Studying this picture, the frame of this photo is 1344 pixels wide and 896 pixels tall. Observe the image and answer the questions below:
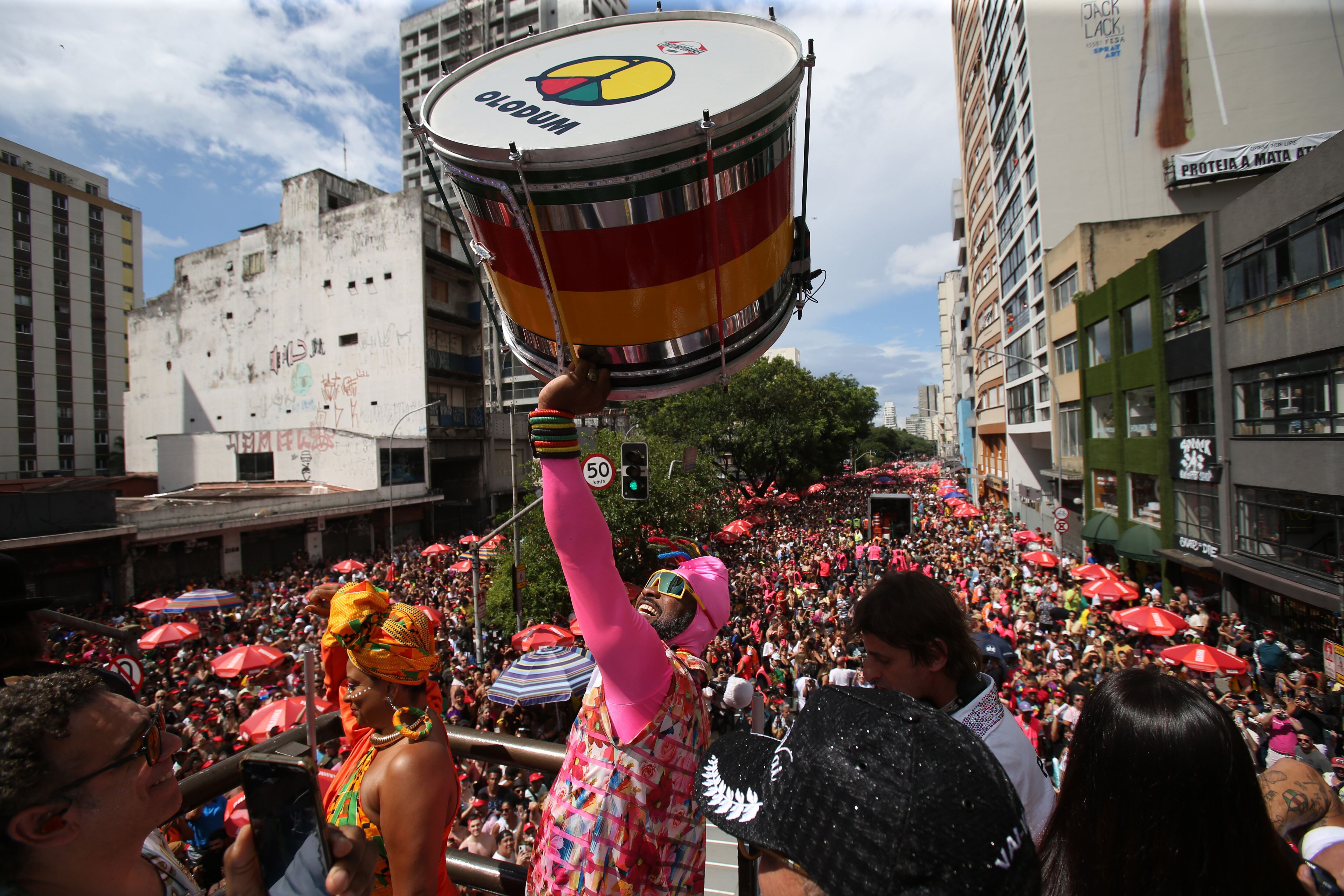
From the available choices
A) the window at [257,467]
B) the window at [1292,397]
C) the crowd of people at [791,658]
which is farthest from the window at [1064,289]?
the window at [257,467]

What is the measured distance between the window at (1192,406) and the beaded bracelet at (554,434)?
19.2m

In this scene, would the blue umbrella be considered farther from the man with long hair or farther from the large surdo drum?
the large surdo drum

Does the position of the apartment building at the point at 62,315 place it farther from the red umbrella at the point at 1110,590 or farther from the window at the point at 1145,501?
the window at the point at 1145,501

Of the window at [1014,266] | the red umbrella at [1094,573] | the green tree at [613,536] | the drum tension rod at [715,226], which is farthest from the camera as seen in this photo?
the window at [1014,266]

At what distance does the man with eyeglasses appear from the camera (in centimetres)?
119

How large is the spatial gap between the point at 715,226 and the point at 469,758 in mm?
2157

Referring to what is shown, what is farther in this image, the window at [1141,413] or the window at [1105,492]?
the window at [1105,492]

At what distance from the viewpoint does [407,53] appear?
196 feet

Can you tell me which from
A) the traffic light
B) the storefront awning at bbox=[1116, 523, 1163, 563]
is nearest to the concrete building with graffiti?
the traffic light

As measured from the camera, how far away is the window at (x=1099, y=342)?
21.5m

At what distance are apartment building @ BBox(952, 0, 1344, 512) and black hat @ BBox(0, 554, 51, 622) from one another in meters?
28.1

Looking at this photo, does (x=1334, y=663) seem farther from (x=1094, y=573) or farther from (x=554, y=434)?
(x=554, y=434)

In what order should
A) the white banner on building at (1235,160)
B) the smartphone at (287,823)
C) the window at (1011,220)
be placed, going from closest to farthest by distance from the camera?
the smartphone at (287,823), the white banner on building at (1235,160), the window at (1011,220)

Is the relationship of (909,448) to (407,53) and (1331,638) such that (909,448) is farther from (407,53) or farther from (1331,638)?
(1331,638)
